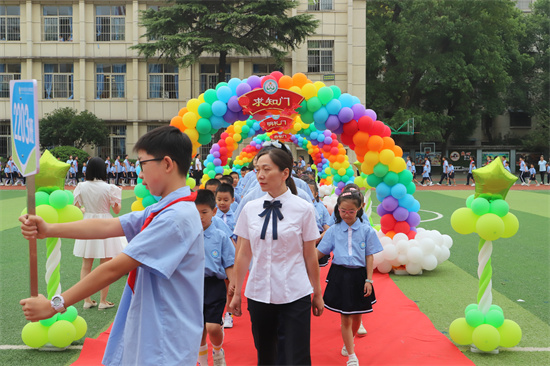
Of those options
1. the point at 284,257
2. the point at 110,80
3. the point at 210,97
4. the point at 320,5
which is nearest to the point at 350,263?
the point at 284,257

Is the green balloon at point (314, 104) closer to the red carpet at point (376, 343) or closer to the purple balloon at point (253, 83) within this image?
the purple balloon at point (253, 83)

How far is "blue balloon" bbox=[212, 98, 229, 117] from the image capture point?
8.16 metres

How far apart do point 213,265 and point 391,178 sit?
4615 mm

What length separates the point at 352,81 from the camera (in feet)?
106

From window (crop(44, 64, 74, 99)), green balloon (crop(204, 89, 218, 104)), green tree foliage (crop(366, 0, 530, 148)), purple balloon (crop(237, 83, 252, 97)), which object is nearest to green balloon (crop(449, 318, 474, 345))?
purple balloon (crop(237, 83, 252, 97))

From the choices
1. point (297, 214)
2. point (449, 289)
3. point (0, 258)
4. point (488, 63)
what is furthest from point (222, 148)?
point (488, 63)

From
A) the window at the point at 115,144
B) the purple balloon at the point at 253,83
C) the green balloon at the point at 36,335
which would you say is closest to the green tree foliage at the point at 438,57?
the window at the point at 115,144

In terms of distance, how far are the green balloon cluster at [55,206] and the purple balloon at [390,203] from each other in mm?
4995

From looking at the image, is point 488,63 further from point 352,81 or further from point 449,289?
point 449,289

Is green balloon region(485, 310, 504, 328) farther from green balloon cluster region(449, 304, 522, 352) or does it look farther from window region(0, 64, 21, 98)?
window region(0, 64, 21, 98)

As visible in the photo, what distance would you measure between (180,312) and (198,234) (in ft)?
1.19

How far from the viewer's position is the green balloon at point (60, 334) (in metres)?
4.87

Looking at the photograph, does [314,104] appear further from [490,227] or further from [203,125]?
[490,227]

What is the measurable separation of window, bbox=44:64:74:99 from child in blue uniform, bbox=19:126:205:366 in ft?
112
